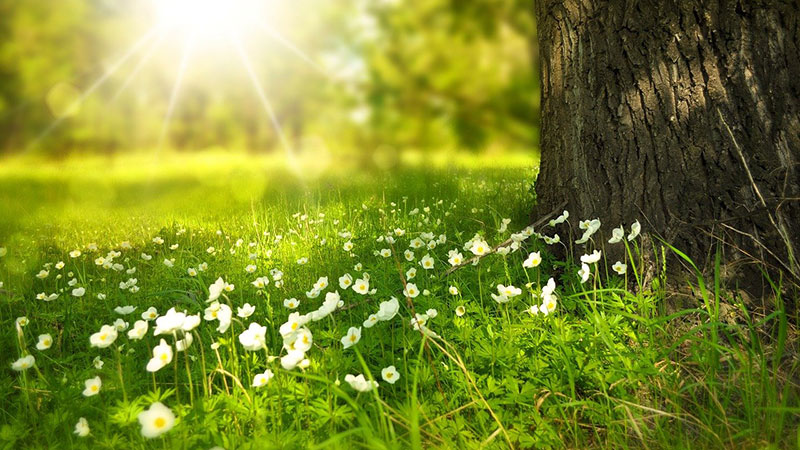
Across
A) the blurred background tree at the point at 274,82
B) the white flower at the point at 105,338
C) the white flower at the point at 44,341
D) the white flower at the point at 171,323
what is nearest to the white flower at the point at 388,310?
the white flower at the point at 171,323

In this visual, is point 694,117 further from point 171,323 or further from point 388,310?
point 171,323

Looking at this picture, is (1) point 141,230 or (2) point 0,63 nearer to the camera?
(1) point 141,230

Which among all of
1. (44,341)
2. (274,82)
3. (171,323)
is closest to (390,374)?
(171,323)

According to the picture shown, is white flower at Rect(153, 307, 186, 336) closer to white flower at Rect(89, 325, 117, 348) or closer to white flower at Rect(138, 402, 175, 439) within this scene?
→ white flower at Rect(89, 325, 117, 348)

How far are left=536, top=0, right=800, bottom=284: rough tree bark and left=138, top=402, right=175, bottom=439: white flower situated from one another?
181 cm

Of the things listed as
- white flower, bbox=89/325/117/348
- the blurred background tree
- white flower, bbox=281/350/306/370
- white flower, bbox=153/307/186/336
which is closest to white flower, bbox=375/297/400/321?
white flower, bbox=281/350/306/370

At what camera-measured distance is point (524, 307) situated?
2.02m

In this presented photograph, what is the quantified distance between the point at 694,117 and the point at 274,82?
19.5 ft

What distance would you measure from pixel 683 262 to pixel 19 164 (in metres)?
6.37

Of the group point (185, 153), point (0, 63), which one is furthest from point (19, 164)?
point (185, 153)

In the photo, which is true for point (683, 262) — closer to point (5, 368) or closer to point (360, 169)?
point (5, 368)

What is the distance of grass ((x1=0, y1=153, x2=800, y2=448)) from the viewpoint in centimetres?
130

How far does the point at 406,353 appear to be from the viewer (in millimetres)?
1595

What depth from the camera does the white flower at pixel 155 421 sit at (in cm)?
99
